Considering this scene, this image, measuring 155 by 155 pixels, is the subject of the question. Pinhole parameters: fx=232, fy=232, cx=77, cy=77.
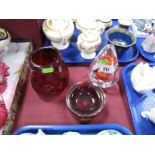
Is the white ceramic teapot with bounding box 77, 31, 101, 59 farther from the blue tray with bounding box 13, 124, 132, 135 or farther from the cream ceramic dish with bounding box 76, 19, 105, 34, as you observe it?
the blue tray with bounding box 13, 124, 132, 135

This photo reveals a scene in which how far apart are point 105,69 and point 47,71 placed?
0.17 m

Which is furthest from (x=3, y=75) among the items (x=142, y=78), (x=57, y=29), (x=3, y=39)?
(x=142, y=78)

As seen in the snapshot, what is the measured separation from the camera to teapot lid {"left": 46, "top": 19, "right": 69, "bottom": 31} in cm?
67

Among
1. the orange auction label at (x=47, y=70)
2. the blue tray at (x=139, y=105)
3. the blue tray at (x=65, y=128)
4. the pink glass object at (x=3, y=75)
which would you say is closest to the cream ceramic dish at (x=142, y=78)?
the blue tray at (x=139, y=105)

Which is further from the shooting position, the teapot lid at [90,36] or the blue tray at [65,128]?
the teapot lid at [90,36]

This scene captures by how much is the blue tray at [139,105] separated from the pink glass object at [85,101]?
9cm

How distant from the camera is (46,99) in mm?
667

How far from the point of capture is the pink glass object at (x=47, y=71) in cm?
60

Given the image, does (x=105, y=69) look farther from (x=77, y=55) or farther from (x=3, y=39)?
(x=3, y=39)

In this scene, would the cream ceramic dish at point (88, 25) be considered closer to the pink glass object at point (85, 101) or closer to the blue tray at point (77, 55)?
the blue tray at point (77, 55)
